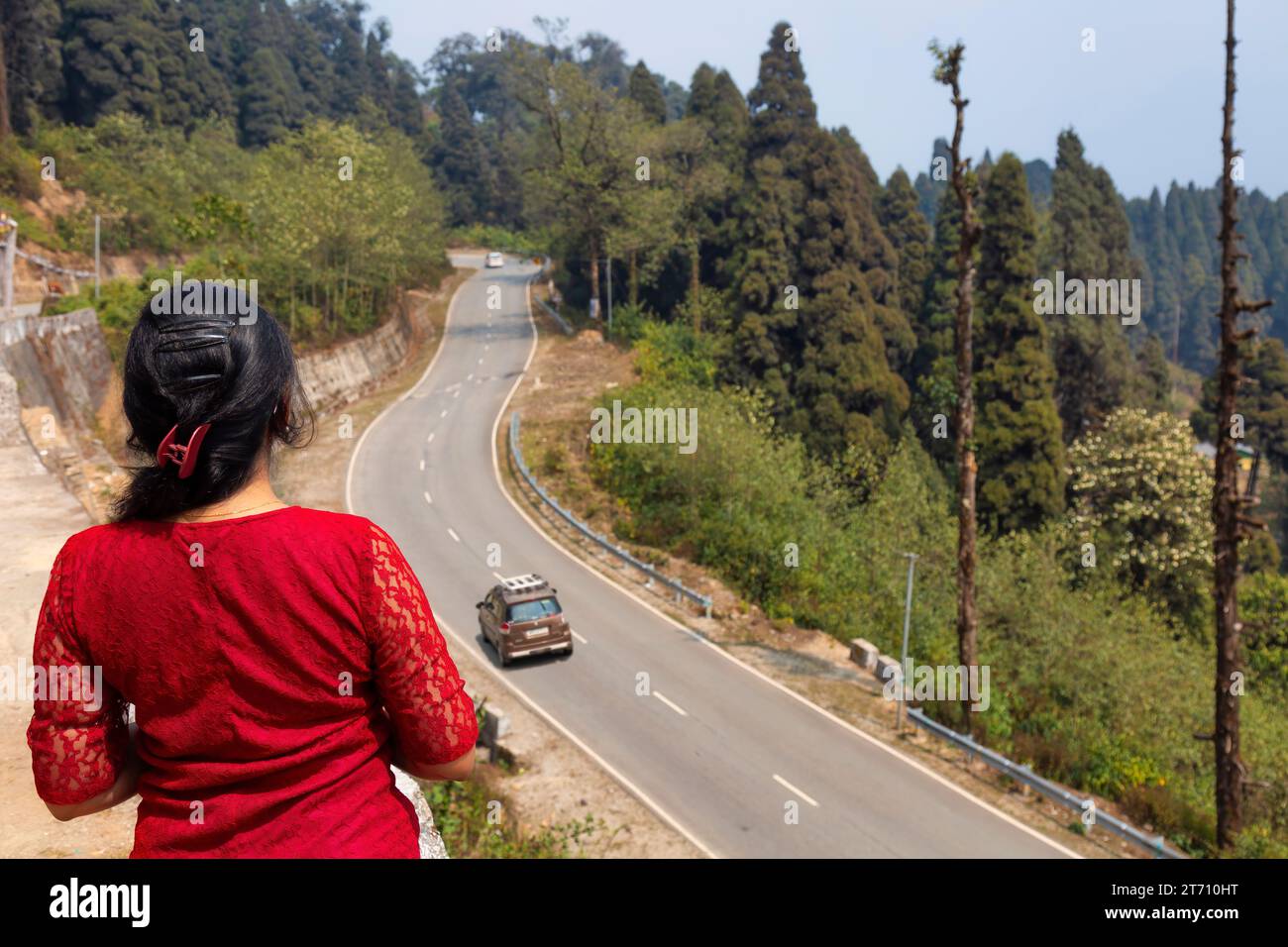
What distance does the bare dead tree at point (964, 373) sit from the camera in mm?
18375

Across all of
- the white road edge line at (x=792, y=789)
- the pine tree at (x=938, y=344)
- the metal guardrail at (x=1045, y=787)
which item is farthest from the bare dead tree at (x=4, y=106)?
the metal guardrail at (x=1045, y=787)

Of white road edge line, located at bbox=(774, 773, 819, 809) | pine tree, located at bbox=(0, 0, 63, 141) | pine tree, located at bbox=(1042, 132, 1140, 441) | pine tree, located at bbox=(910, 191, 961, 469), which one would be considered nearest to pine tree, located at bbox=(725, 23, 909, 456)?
pine tree, located at bbox=(910, 191, 961, 469)

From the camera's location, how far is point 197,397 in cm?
215

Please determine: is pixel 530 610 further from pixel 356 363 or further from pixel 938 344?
pixel 938 344

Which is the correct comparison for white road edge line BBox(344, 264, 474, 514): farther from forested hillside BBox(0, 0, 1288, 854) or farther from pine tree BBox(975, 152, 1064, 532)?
pine tree BBox(975, 152, 1064, 532)

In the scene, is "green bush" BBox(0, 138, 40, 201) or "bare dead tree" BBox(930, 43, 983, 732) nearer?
"bare dead tree" BBox(930, 43, 983, 732)

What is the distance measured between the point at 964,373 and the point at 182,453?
19.1 metres

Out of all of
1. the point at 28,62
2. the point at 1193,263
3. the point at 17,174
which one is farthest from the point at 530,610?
the point at 1193,263

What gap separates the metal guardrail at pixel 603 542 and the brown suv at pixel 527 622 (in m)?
4.56

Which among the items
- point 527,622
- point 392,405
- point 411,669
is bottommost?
point 527,622

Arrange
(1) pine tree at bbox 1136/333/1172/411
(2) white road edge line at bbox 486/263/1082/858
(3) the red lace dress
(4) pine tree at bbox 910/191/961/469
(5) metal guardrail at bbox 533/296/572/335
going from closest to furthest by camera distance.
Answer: (3) the red lace dress
(2) white road edge line at bbox 486/263/1082/858
(4) pine tree at bbox 910/191/961/469
(1) pine tree at bbox 1136/333/1172/411
(5) metal guardrail at bbox 533/296/572/335

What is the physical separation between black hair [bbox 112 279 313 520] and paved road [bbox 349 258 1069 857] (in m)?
13.8

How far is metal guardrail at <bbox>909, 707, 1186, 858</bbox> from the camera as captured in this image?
50.4 feet

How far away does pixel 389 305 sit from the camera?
4841 cm
